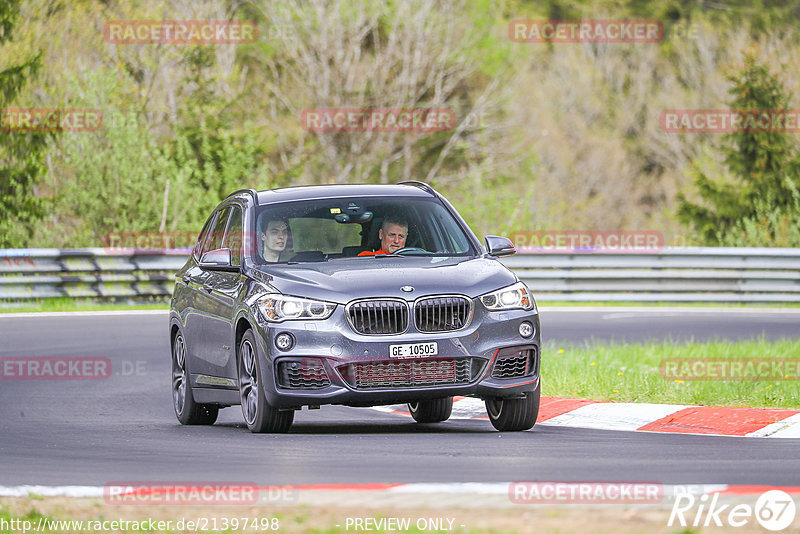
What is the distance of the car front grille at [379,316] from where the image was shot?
9992mm

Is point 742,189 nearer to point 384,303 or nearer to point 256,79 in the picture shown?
point 256,79

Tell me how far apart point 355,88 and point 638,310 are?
23.5m

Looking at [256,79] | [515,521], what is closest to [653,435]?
[515,521]

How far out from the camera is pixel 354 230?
450 inches

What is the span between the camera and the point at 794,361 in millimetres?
14781

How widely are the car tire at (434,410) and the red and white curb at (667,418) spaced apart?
15.1 inches
